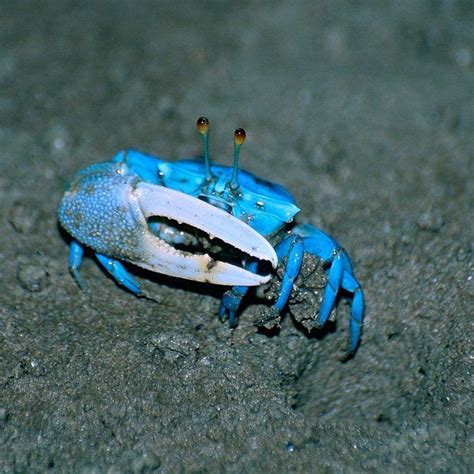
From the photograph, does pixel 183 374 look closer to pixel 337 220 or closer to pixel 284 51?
pixel 337 220

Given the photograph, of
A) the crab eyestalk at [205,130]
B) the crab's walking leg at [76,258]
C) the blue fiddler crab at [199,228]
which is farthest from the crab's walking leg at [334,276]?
the crab's walking leg at [76,258]

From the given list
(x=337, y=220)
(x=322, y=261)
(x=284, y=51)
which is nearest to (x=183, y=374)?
(x=322, y=261)

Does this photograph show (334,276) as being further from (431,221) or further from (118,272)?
(118,272)

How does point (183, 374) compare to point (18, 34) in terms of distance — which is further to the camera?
point (18, 34)

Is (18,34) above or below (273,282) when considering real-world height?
below

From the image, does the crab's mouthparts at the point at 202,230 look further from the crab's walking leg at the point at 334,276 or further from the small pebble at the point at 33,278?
the small pebble at the point at 33,278

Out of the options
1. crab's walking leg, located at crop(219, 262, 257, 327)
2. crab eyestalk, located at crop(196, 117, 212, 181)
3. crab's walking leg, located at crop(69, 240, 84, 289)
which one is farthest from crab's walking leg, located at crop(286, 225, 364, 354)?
crab's walking leg, located at crop(69, 240, 84, 289)
